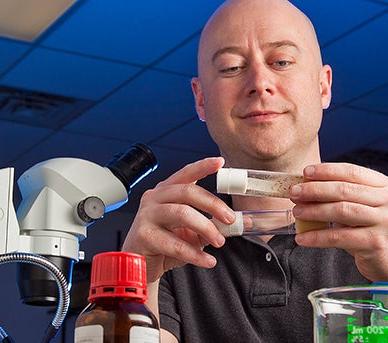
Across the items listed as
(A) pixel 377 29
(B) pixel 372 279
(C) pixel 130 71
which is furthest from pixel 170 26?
(B) pixel 372 279

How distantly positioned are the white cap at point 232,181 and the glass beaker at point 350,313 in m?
0.22

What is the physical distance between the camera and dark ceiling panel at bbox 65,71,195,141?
373cm

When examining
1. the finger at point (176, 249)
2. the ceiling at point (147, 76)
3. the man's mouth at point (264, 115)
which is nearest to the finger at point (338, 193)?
the finger at point (176, 249)

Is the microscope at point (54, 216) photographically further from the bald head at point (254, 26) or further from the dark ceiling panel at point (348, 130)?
the dark ceiling panel at point (348, 130)

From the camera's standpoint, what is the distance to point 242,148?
1.33 metres

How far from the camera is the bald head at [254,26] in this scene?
4.57 ft

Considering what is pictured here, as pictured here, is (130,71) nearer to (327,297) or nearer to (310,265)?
(310,265)

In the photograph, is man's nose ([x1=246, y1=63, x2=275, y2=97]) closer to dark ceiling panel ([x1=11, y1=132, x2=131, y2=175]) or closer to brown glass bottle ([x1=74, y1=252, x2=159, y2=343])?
brown glass bottle ([x1=74, y1=252, x2=159, y2=343])

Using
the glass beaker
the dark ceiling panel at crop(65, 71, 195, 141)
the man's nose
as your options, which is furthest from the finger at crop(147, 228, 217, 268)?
the dark ceiling panel at crop(65, 71, 195, 141)

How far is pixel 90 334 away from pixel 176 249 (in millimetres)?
333

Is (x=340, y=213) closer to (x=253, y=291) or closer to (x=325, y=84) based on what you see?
(x=253, y=291)

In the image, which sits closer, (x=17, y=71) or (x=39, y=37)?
(x=39, y=37)

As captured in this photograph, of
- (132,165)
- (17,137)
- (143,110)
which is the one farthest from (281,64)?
(17,137)

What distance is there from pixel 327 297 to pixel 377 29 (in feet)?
8.86
